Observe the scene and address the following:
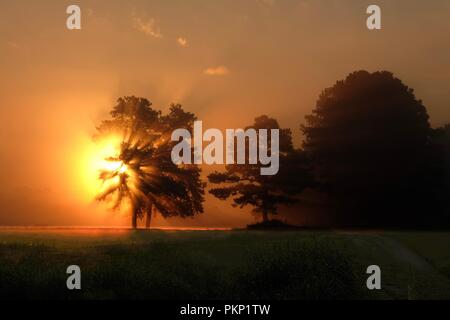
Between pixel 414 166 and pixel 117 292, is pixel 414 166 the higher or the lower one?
the higher one

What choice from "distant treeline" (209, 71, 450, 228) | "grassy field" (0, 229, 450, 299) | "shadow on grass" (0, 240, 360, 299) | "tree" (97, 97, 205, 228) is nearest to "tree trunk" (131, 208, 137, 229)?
"tree" (97, 97, 205, 228)

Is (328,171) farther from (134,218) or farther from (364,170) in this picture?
(134,218)

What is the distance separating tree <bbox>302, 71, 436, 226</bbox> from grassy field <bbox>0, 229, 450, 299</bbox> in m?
20.5

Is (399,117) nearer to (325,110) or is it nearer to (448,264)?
(325,110)

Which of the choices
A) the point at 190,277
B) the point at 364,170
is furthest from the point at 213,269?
the point at 364,170

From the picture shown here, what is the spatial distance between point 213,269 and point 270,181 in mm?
30356

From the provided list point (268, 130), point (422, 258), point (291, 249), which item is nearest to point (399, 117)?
point (268, 130)

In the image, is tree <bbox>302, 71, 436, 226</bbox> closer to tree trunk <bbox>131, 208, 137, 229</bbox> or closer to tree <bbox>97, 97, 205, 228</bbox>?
tree <bbox>97, 97, 205, 228</bbox>

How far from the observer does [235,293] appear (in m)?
25.1

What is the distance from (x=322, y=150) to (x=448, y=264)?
27794 millimetres

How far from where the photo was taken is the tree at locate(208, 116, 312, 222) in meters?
58.1

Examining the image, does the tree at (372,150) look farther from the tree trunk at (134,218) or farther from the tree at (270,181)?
the tree trunk at (134,218)

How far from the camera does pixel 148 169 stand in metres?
55.2
